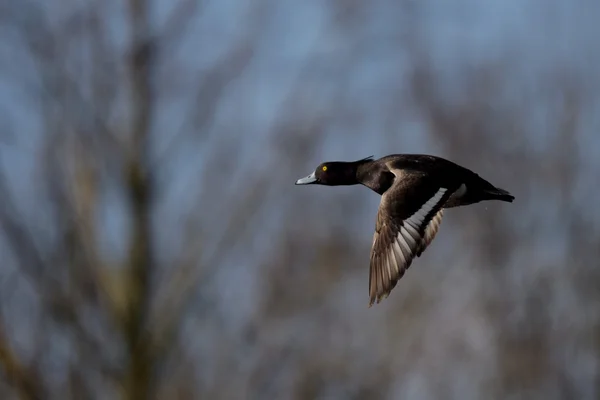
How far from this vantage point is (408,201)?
695cm

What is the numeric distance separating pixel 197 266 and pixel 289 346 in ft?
4.75

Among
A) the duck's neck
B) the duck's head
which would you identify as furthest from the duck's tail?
the duck's head

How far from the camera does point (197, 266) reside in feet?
40.7

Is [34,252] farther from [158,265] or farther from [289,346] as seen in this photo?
[289,346]

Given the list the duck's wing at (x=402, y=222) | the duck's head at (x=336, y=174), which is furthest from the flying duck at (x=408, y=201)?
the duck's head at (x=336, y=174)

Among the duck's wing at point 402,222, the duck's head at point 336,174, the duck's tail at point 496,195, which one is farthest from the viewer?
the duck's head at point 336,174

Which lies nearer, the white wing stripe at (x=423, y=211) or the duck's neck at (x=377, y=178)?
the white wing stripe at (x=423, y=211)

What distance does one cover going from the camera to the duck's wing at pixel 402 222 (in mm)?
6785

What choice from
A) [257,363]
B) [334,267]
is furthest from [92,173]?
A: [334,267]

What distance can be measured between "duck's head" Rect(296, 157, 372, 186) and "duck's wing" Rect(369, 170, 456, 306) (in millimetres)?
550

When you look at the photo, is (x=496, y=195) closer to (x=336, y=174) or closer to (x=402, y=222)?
(x=402, y=222)

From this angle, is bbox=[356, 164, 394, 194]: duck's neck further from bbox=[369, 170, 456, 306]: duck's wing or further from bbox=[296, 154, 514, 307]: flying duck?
bbox=[369, 170, 456, 306]: duck's wing

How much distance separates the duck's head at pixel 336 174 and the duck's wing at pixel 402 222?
55 cm

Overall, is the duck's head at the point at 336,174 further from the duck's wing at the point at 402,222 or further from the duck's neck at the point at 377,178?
the duck's wing at the point at 402,222
